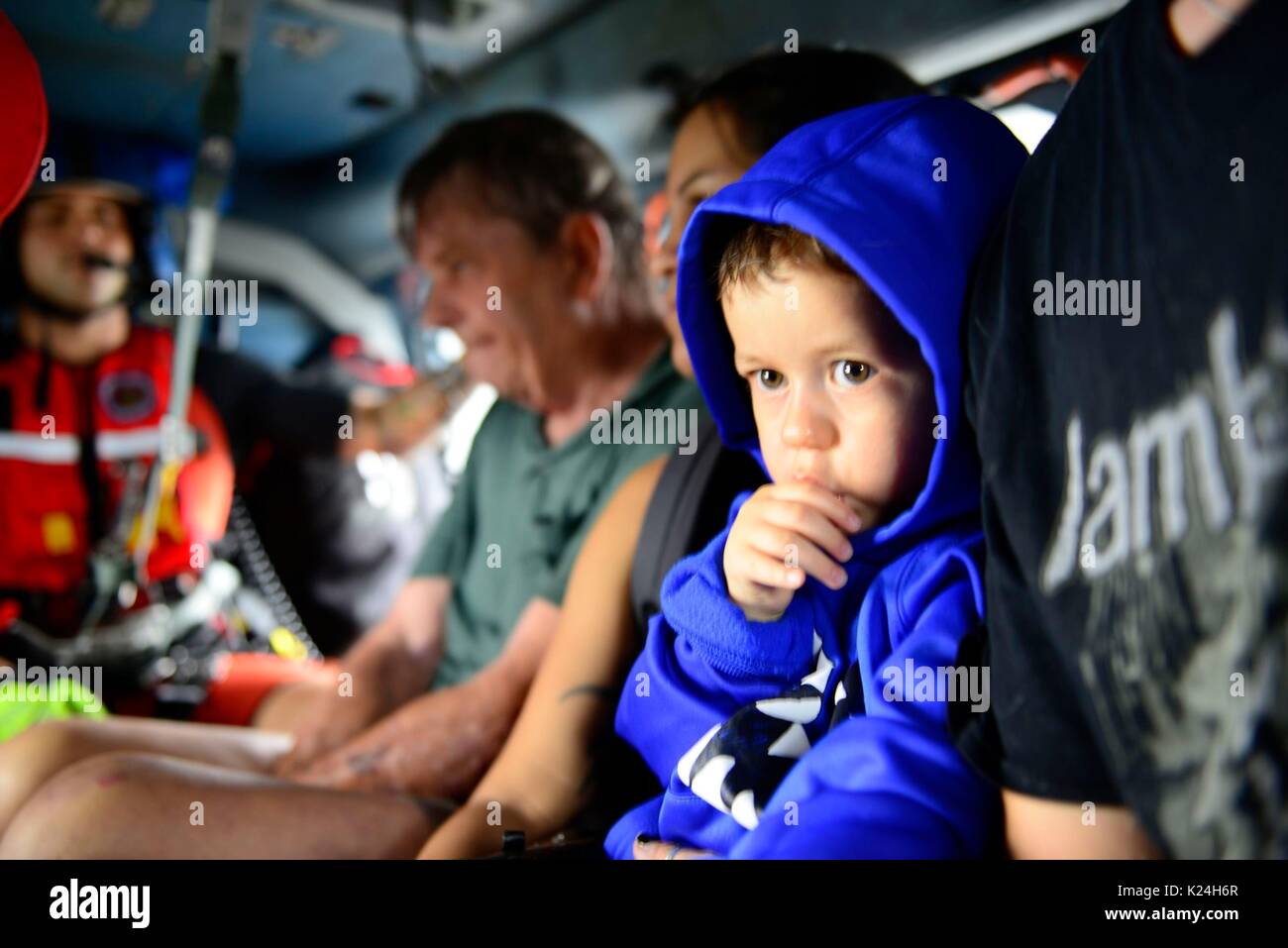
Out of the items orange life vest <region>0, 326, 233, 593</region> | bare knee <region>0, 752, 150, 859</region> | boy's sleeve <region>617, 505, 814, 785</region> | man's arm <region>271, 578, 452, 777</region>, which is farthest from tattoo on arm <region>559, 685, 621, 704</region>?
orange life vest <region>0, 326, 233, 593</region>

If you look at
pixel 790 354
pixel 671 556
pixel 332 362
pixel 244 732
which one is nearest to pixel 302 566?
pixel 332 362

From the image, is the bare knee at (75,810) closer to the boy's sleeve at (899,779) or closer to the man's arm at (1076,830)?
the boy's sleeve at (899,779)

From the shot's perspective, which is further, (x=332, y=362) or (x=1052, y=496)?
(x=332, y=362)

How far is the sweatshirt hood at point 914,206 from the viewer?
0.77m

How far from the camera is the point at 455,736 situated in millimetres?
1393

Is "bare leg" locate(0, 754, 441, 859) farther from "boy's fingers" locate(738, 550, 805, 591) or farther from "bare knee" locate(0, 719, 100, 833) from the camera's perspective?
"boy's fingers" locate(738, 550, 805, 591)

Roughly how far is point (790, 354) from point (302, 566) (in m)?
1.66

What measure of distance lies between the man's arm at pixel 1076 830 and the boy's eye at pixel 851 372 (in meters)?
0.32

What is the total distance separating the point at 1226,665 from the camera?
562 millimetres

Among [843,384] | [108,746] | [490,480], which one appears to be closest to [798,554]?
[843,384]

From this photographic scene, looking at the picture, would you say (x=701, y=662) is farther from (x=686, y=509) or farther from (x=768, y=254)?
(x=768, y=254)

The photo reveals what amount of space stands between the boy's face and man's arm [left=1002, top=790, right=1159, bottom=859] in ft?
0.87

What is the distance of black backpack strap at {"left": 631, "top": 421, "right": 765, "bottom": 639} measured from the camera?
1.05 m
